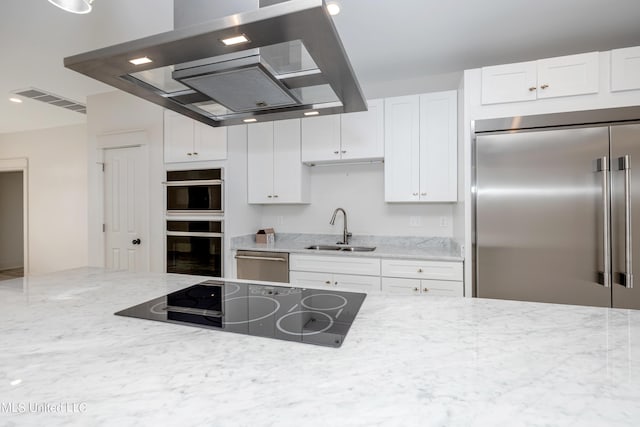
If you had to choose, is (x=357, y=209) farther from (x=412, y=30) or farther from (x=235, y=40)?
(x=235, y=40)

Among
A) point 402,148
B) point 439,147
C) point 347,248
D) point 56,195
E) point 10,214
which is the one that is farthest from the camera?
point 10,214

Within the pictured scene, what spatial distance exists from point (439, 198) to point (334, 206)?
1.13 meters

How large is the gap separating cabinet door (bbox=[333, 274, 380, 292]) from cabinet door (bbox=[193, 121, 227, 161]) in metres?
1.60

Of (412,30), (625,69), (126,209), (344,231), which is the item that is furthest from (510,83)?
(126,209)

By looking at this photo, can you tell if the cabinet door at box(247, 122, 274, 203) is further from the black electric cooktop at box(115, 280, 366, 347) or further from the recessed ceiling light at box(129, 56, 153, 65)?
the recessed ceiling light at box(129, 56, 153, 65)

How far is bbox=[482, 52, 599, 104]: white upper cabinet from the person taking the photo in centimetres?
211

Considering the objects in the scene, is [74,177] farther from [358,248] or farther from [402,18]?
[402,18]

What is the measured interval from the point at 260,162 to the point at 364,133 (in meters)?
1.13

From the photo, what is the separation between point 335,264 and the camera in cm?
283

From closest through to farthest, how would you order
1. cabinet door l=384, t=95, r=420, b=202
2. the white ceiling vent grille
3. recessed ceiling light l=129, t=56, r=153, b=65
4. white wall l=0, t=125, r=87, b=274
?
recessed ceiling light l=129, t=56, r=153, b=65 < cabinet door l=384, t=95, r=420, b=202 < the white ceiling vent grille < white wall l=0, t=125, r=87, b=274

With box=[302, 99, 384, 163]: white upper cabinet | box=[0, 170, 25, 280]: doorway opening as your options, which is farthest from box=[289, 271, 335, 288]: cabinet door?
box=[0, 170, 25, 280]: doorway opening

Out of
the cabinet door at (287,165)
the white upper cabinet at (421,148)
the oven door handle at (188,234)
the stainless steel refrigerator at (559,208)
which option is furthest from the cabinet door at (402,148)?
the oven door handle at (188,234)

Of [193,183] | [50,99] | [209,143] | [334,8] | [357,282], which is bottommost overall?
[357,282]

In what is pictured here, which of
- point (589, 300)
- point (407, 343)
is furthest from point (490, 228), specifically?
point (407, 343)
